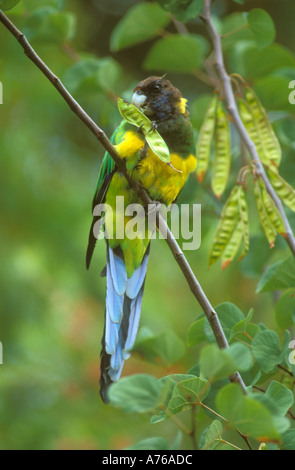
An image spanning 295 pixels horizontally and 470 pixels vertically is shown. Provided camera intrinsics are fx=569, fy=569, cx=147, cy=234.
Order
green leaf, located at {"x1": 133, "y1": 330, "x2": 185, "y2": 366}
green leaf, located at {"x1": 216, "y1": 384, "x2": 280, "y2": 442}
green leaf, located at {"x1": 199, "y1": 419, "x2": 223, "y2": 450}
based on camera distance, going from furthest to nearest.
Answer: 1. green leaf, located at {"x1": 133, "y1": 330, "x2": 185, "y2": 366}
2. green leaf, located at {"x1": 199, "y1": 419, "x2": 223, "y2": 450}
3. green leaf, located at {"x1": 216, "y1": 384, "x2": 280, "y2": 442}

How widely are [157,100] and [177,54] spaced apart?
19 cm

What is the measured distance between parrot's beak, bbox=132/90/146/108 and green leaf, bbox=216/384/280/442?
1396mm

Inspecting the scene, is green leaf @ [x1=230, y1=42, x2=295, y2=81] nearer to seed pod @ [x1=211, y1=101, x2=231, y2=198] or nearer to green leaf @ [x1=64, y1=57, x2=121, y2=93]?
seed pod @ [x1=211, y1=101, x2=231, y2=198]

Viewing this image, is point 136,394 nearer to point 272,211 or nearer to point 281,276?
point 281,276

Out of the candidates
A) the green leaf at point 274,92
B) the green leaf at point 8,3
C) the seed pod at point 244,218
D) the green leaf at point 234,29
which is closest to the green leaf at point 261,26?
the green leaf at point 274,92

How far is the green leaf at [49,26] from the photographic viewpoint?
81.7 inches

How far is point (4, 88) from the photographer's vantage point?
3.46m

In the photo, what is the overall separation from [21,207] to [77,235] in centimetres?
40

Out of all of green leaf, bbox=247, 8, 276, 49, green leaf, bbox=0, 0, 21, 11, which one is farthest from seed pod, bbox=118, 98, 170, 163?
green leaf, bbox=247, 8, 276, 49

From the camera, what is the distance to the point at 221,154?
1.88 m

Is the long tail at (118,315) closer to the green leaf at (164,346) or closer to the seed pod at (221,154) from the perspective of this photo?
the green leaf at (164,346)

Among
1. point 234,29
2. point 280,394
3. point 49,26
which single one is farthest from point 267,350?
point 49,26

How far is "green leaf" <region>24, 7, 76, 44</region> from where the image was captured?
2.08 m
